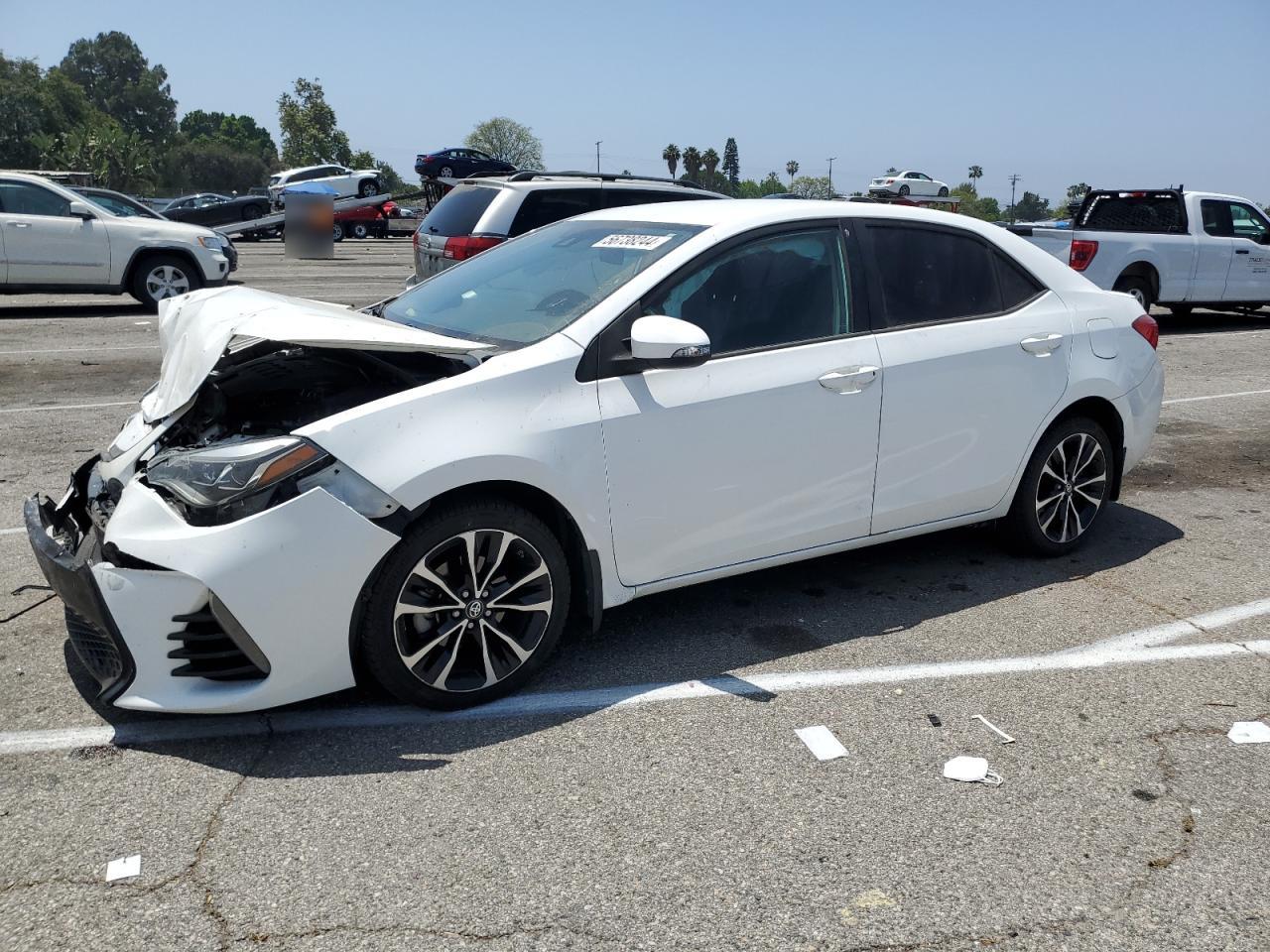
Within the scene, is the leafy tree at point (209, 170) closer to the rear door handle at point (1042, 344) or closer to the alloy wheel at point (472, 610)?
the rear door handle at point (1042, 344)

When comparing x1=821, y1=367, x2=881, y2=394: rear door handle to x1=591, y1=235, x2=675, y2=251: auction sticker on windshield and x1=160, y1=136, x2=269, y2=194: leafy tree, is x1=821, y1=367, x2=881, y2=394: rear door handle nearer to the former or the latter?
x1=591, y1=235, x2=675, y2=251: auction sticker on windshield

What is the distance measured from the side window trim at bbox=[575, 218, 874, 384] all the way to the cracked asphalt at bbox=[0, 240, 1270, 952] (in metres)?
1.14

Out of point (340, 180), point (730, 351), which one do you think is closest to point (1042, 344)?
point (730, 351)

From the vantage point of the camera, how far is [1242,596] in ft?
16.1

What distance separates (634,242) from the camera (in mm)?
4414

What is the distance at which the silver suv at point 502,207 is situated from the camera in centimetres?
1051

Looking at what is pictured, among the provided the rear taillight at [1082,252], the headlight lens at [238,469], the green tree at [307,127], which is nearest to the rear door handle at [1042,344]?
the headlight lens at [238,469]

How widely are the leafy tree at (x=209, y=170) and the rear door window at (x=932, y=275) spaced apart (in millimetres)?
131713

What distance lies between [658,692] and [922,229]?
7.92 ft

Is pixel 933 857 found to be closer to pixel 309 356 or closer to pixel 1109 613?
pixel 1109 613

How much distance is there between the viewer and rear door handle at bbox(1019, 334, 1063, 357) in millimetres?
4875

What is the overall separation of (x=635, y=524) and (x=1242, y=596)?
2949 millimetres

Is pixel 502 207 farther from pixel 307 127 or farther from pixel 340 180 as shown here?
pixel 307 127

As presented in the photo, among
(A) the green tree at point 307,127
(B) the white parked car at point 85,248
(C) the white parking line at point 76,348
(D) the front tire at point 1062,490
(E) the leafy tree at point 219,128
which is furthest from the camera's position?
(E) the leafy tree at point 219,128
